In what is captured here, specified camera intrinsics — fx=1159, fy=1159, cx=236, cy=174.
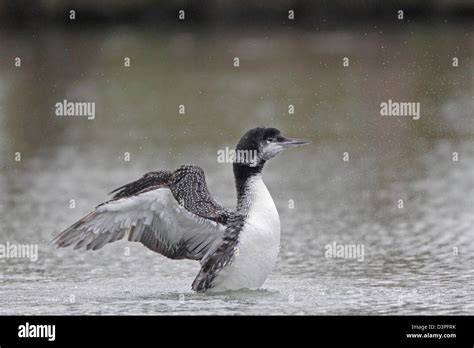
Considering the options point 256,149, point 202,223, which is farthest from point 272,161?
point 202,223

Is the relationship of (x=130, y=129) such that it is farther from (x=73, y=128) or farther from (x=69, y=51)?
(x=69, y=51)

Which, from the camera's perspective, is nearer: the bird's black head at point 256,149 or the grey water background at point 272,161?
the bird's black head at point 256,149

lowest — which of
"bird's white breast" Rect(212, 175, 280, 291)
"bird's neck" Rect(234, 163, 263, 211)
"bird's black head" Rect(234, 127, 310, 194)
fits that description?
"bird's white breast" Rect(212, 175, 280, 291)

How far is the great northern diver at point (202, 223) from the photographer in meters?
10.5

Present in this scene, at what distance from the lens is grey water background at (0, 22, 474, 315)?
444 inches

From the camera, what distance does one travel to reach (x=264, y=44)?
3553cm

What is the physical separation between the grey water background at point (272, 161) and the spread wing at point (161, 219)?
53 centimetres

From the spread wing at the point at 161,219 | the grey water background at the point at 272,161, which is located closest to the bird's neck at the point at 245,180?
the spread wing at the point at 161,219

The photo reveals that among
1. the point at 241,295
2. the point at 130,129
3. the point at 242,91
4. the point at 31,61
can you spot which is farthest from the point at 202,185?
the point at 31,61

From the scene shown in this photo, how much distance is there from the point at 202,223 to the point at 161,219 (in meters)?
0.38

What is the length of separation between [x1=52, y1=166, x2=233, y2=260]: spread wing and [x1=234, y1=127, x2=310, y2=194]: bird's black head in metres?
0.40

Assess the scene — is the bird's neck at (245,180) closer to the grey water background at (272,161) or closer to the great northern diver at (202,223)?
the great northern diver at (202,223)

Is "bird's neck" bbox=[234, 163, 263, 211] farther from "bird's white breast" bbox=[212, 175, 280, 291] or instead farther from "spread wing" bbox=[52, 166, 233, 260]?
"spread wing" bbox=[52, 166, 233, 260]

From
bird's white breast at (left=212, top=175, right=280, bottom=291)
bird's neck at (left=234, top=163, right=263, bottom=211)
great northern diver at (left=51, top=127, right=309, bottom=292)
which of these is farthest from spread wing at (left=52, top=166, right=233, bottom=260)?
bird's white breast at (left=212, top=175, right=280, bottom=291)
